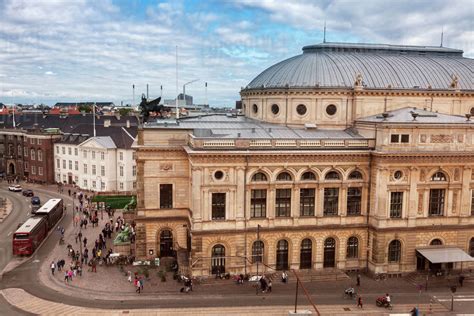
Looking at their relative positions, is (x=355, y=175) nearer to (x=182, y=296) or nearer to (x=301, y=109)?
(x=301, y=109)

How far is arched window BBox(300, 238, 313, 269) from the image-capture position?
54688 mm

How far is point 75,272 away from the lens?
53.3 meters

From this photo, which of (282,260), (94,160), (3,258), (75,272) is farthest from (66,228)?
(282,260)

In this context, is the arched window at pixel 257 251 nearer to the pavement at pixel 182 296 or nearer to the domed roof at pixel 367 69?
the pavement at pixel 182 296

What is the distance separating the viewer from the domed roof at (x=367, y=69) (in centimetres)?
6200

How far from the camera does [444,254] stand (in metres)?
53.9

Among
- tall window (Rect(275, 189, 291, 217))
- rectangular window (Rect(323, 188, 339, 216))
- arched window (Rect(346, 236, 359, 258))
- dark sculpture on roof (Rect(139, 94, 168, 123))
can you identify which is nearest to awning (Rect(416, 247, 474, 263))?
arched window (Rect(346, 236, 359, 258))

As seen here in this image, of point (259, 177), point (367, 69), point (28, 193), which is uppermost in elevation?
point (367, 69)

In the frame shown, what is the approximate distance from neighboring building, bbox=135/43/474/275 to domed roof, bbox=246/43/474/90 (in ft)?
7.14

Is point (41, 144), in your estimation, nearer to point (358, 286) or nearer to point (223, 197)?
point (223, 197)

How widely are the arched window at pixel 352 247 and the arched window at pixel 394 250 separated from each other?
11.7ft

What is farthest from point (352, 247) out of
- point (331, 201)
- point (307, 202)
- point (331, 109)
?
point (331, 109)

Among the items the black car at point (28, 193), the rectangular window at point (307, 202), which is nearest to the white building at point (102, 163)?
the black car at point (28, 193)

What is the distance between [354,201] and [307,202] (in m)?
5.44
